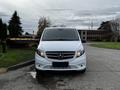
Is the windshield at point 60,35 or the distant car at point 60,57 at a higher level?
the windshield at point 60,35

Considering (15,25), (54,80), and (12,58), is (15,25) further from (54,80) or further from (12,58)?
(54,80)

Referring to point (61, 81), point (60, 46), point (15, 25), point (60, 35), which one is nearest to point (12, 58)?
point (60, 35)

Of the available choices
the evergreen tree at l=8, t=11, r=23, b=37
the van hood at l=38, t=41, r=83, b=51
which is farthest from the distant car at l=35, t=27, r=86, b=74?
the evergreen tree at l=8, t=11, r=23, b=37

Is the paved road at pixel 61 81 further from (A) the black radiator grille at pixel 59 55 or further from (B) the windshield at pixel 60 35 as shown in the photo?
(B) the windshield at pixel 60 35

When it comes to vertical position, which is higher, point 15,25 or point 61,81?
point 61,81

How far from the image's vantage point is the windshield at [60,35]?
851cm

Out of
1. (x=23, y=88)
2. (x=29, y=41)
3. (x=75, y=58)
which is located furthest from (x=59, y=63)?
(x=29, y=41)

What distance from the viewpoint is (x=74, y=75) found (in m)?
7.50

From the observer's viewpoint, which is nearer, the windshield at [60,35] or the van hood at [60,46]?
the van hood at [60,46]

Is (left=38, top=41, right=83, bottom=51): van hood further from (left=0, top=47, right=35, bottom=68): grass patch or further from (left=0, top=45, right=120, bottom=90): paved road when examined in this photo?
(left=0, top=47, right=35, bottom=68): grass patch

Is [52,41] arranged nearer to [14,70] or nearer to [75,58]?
[75,58]

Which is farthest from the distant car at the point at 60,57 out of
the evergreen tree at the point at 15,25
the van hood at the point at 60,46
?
the evergreen tree at the point at 15,25

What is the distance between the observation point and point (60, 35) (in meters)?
8.78

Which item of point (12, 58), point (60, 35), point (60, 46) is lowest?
point (12, 58)
